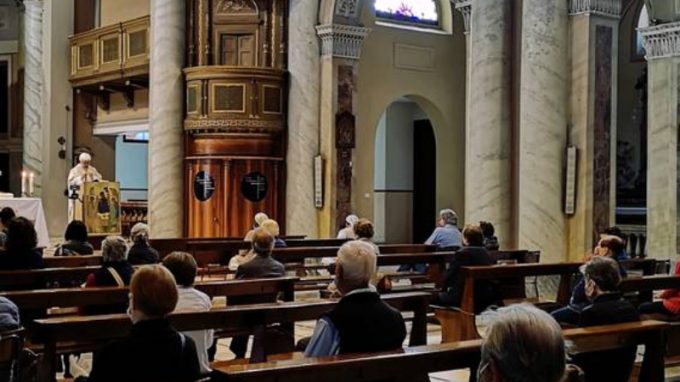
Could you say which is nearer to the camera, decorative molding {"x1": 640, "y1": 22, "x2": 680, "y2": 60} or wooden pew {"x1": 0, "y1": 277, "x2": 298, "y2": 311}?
wooden pew {"x1": 0, "y1": 277, "x2": 298, "y2": 311}

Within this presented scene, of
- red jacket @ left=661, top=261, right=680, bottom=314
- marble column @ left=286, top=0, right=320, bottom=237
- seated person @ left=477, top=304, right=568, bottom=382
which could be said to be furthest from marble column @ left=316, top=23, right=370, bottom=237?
seated person @ left=477, top=304, right=568, bottom=382

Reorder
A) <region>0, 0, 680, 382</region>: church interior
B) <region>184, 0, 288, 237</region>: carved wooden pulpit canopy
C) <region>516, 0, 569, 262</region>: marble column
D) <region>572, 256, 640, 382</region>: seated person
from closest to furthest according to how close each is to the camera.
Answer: <region>0, 0, 680, 382</region>: church interior, <region>572, 256, 640, 382</region>: seated person, <region>516, 0, 569, 262</region>: marble column, <region>184, 0, 288, 237</region>: carved wooden pulpit canopy

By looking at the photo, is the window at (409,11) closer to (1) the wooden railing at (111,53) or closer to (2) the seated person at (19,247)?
(1) the wooden railing at (111,53)

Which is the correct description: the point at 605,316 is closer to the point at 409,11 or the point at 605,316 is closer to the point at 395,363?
the point at 395,363

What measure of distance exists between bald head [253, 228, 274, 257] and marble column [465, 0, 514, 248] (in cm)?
625

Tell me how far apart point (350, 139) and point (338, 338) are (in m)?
11.6

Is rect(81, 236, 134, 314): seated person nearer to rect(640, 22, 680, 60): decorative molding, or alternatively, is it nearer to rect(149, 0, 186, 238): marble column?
rect(640, 22, 680, 60): decorative molding

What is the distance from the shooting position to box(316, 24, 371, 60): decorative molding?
1545cm

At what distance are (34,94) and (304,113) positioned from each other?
25.4 feet

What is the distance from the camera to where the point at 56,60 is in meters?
20.1

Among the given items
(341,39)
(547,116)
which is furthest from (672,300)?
(341,39)

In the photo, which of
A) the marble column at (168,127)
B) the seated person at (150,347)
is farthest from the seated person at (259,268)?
the marble column at (168,127)

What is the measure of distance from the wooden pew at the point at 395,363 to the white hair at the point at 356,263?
427 millimetres

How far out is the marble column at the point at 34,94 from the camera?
793 inches
